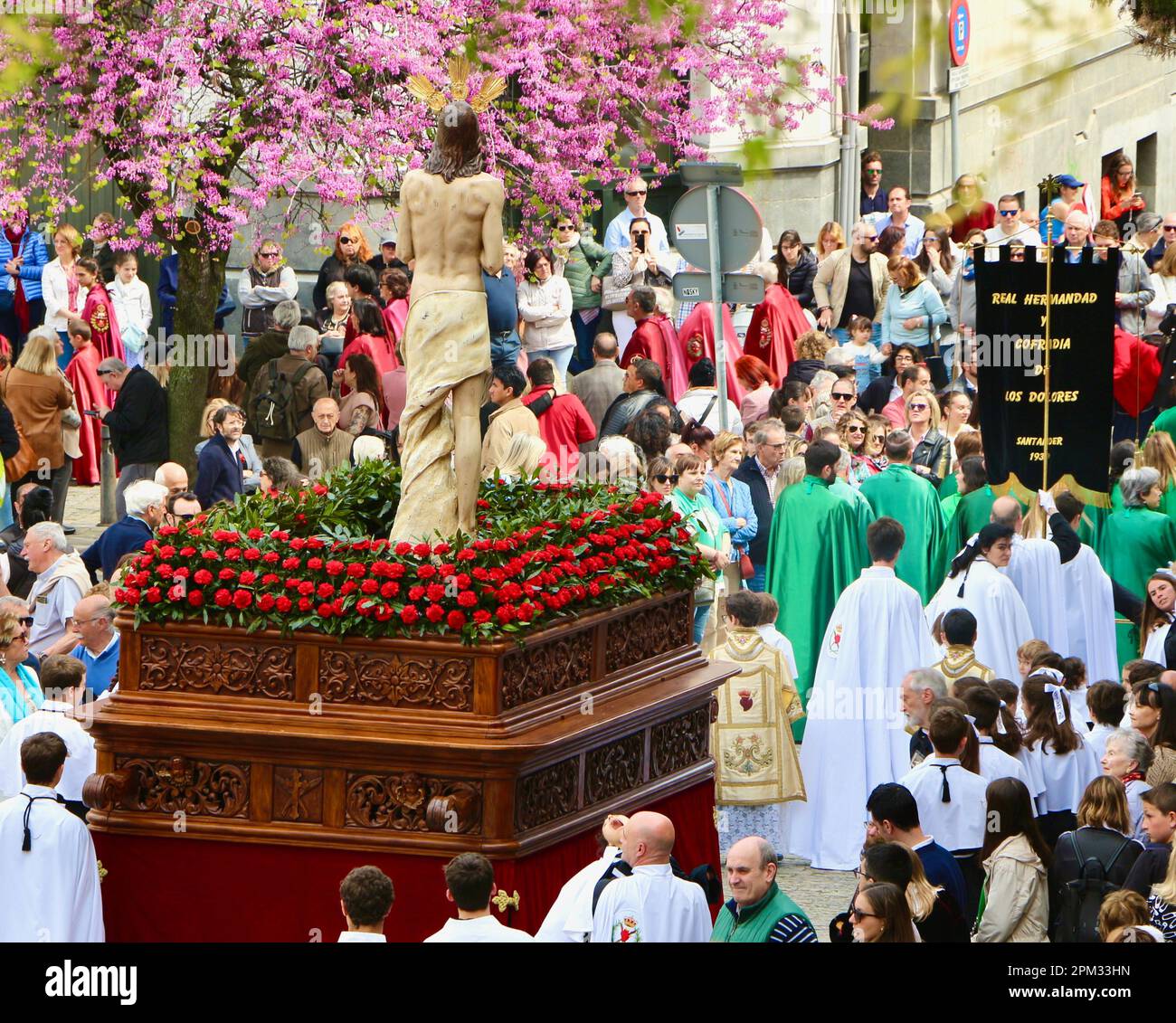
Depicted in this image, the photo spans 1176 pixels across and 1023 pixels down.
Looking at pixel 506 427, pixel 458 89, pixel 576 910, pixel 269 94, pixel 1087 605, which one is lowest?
pixel 576 910

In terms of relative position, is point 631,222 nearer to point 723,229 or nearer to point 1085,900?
point 723,229

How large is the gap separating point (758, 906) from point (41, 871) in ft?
10.1

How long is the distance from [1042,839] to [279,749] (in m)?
3.37

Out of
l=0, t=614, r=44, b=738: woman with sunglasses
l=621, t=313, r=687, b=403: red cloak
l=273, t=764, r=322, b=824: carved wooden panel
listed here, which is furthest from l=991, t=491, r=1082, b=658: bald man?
l=0, t=614, r=44, b=738: woman with sunglasses

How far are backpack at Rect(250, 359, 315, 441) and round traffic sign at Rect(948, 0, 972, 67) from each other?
38.7 feet

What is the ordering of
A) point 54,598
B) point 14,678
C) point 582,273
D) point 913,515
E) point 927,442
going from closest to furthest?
1. point 14,678
2. point 54,598
3. point 913,515
4. point 927,442
5. point 582,273

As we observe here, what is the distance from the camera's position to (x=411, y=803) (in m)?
10.8

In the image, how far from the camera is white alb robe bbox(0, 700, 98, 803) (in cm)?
1134

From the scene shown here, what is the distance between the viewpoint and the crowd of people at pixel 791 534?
402 inches

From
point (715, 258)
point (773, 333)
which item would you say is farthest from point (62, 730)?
point (773, 333)

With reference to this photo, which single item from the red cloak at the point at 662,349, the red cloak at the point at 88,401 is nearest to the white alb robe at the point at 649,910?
the red cloak at the point at 662,349

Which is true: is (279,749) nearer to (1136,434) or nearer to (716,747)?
(716,747)

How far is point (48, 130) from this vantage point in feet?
63.8
